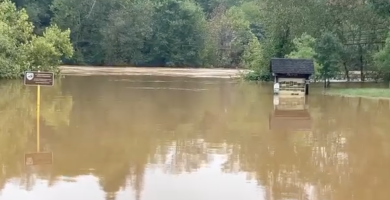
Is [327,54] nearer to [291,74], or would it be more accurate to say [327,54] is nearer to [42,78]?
[291,74]

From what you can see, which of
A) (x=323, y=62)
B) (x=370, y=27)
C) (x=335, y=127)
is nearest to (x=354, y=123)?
(x=335, y=127)

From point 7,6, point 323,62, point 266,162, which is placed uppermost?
point 7,6

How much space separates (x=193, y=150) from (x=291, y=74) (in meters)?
16.2

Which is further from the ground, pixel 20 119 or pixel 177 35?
pixel 177 35

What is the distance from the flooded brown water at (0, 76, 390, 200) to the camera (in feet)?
33.8

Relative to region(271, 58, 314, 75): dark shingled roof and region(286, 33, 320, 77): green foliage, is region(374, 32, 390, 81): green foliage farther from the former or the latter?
region(271, 58, 314, 75): dark shingled roof

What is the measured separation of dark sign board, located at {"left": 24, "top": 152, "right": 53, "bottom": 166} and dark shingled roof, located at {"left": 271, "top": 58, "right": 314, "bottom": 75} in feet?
58.5

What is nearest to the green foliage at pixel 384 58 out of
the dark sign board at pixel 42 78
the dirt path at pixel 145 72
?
the dirt path at pixel 145 72

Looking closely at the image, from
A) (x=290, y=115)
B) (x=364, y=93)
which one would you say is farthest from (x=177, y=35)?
(x=290, y=115)

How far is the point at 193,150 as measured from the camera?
13992 millimetres

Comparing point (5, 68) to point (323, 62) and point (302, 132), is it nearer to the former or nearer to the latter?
point (323, 62)

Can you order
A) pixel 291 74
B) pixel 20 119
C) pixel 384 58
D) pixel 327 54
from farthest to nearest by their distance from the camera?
pixel 384 58 → pixel 327 54 → pixel 291 74 → pixel 20 119

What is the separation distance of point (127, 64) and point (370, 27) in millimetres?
33073

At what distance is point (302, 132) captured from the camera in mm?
16969
